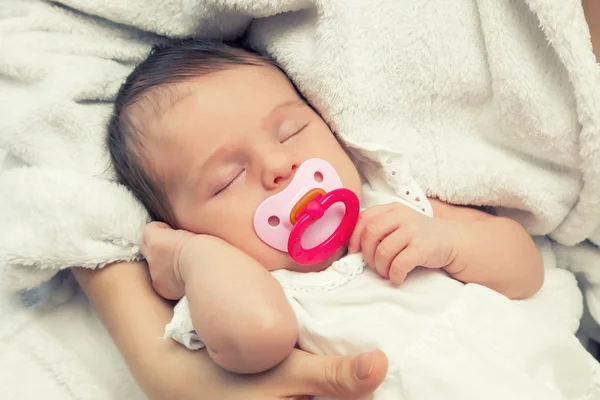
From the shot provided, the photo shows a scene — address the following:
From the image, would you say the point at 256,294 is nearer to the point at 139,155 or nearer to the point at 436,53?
the point at 139,155

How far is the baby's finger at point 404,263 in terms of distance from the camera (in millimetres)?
725

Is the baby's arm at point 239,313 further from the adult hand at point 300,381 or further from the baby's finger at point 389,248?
the baby's finger at point 389,248

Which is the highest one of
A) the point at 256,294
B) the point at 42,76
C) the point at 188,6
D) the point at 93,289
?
the point at 188,6

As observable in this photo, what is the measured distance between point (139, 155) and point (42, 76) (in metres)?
0.23

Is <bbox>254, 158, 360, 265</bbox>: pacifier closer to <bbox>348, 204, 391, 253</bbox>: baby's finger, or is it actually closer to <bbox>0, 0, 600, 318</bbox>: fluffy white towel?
<bbox>348, 204, 391, 253</bbox>: baby's finger

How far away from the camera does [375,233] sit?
2.47ft

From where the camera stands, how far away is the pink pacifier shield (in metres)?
0.76

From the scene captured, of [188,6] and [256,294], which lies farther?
[188,6]

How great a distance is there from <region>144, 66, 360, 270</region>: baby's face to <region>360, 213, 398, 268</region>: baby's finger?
60mm

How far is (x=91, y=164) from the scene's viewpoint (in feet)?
2.91

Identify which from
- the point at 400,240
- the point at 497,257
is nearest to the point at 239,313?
the point at 400,240

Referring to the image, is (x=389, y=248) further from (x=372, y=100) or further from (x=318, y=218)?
(x=372, y=100)

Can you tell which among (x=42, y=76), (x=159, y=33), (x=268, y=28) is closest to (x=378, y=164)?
(x=268, y=28)

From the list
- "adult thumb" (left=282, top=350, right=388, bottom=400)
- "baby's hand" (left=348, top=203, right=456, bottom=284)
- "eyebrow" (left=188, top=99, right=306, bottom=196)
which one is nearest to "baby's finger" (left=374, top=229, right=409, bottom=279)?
"baby's hand" (left=348, top=203, right=456, bottom=284)
